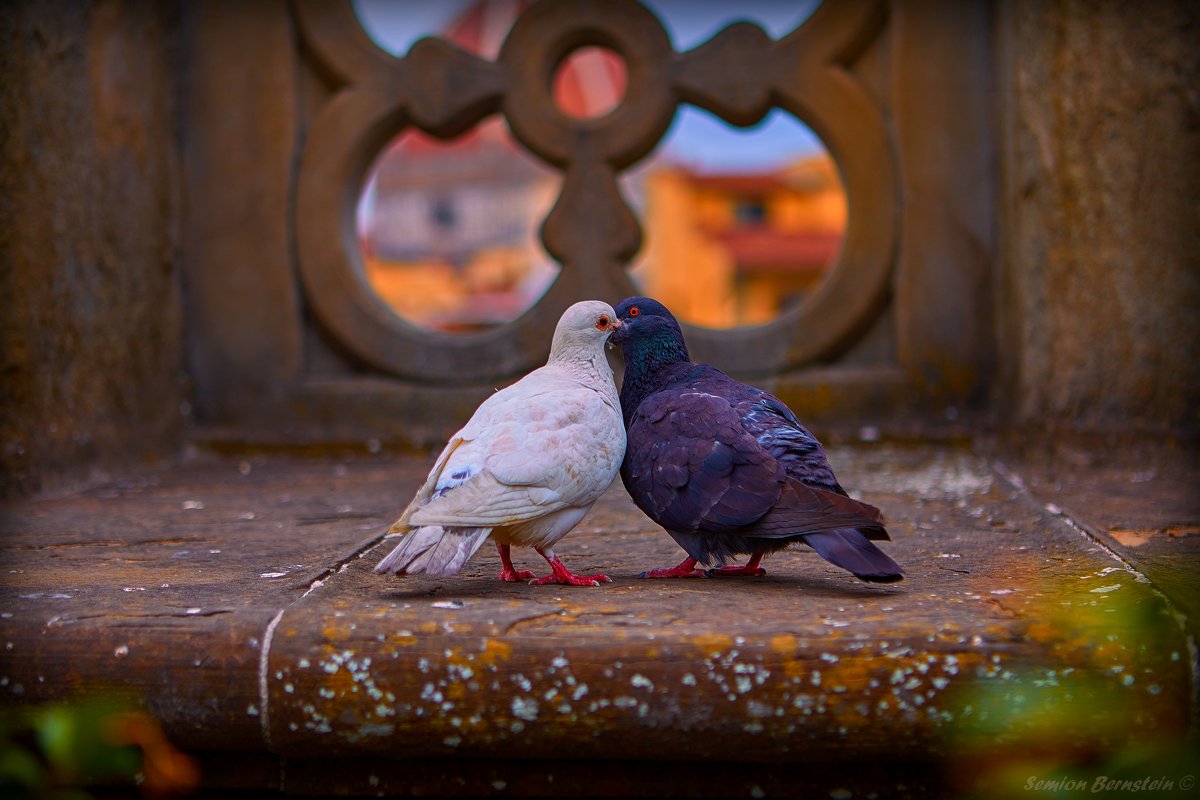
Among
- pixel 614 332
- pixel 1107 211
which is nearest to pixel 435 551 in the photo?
pixel 614 332

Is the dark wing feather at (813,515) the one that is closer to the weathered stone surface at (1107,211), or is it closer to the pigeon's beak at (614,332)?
the pigeon's beak at (614,332)

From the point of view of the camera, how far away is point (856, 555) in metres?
1.90

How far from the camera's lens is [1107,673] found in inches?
64.1

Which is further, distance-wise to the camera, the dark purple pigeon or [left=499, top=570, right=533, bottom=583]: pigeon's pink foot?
[left=499, top=570, right=533, bottom=583]: pigeon's pink foot

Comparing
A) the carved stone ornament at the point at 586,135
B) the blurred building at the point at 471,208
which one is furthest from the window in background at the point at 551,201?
the carved stone ornament at the point at 586,135

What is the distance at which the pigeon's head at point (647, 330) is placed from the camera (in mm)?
2494

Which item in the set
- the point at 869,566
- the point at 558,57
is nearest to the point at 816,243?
the point at 558,57

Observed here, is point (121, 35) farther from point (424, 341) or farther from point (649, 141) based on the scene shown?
point (649, 141)

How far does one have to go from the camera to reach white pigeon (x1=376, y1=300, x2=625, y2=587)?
191 centimetres

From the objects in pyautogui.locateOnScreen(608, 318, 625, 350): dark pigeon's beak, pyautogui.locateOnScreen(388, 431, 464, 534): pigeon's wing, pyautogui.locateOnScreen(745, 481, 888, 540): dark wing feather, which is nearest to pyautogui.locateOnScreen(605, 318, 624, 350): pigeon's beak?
pyautogui.locateOnScreen(608, 318, 625, 350): dark pigeon's beak

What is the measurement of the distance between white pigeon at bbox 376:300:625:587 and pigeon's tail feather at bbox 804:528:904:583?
0.42 m

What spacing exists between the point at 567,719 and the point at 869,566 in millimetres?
567

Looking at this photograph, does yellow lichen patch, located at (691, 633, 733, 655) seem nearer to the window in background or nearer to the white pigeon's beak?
the white pigeon's beak

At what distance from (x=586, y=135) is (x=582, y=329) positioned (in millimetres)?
2092
